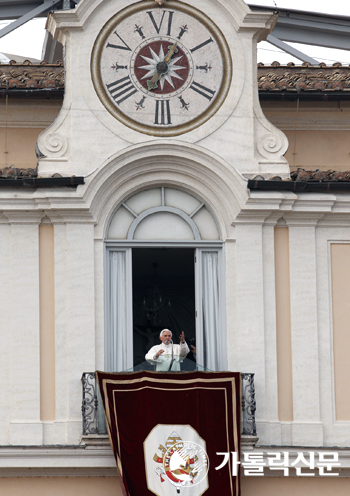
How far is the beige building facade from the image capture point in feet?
55.2

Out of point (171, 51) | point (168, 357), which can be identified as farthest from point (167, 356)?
point (171, 51)

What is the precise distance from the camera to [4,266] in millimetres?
17328

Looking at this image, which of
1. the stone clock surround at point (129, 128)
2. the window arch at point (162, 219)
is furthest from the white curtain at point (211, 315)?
the stone clock surround at point (129, 128)

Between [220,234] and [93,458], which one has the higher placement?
[220,234]

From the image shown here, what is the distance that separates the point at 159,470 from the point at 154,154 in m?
4.93

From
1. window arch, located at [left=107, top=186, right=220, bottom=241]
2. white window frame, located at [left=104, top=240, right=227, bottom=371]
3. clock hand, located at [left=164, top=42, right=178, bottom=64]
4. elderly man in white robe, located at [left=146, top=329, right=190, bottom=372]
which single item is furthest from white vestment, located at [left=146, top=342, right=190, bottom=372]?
clock hand, located at [left=164, top=42, right=178, bottom=64]

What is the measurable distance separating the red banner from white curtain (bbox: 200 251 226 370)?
78cm

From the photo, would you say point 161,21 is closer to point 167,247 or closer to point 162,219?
point 162,219

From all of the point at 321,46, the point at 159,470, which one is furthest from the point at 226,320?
the point at 321,46

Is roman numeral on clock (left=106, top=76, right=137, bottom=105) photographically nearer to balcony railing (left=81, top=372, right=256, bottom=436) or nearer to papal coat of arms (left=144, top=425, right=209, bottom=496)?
balcony railing (left=81, top=372, right=256, bottom=436)

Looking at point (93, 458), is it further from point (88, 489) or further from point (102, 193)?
point (102, 193)

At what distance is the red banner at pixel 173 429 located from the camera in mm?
16266

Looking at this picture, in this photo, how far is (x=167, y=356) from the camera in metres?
17.0

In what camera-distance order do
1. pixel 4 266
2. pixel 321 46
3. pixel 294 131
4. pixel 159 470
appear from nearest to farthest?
1. pixel 159 470
2. pixel 4 266
3. pixel 294 131
4. pixel 321 46
